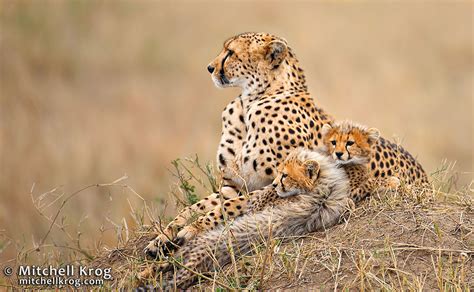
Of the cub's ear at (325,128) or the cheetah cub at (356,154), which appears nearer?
the cheetah cub at (356,154)

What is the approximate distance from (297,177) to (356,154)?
0.39 meters

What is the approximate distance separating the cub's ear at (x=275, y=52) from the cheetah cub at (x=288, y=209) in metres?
0.74

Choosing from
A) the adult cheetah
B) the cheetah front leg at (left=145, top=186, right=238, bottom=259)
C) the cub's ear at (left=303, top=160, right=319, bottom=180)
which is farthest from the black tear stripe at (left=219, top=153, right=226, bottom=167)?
the cub's ear at (left=303, top=160, right=319, bottom=180)

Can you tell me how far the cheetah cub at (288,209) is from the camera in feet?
14.9

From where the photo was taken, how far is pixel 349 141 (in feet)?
16.2

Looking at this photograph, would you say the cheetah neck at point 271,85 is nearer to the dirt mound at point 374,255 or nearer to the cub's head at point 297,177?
the cub's head at point 297,177

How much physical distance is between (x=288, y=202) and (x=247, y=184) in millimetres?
474

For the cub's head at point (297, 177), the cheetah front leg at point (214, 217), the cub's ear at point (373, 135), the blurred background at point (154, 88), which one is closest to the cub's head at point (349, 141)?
the cub's ear at point (373, 135)

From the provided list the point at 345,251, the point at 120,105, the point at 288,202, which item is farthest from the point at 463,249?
the point at 120,105

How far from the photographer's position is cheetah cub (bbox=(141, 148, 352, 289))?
4547 mm

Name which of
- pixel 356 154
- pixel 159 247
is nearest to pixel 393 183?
pixel 356 154

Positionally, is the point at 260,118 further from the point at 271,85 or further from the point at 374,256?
the point at 374,256

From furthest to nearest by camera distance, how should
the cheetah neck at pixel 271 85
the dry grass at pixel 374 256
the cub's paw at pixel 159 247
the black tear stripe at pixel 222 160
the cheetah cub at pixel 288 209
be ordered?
the cheetah neck at pixel 271 85 → the black tear stripe at pixel 222 160 → the cub's paw at pixel 159 247 → the cheetah cub at pixel 288 209 → the dry grass at pixel 374 256

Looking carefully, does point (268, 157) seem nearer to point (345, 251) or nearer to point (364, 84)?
point (345, 251)
